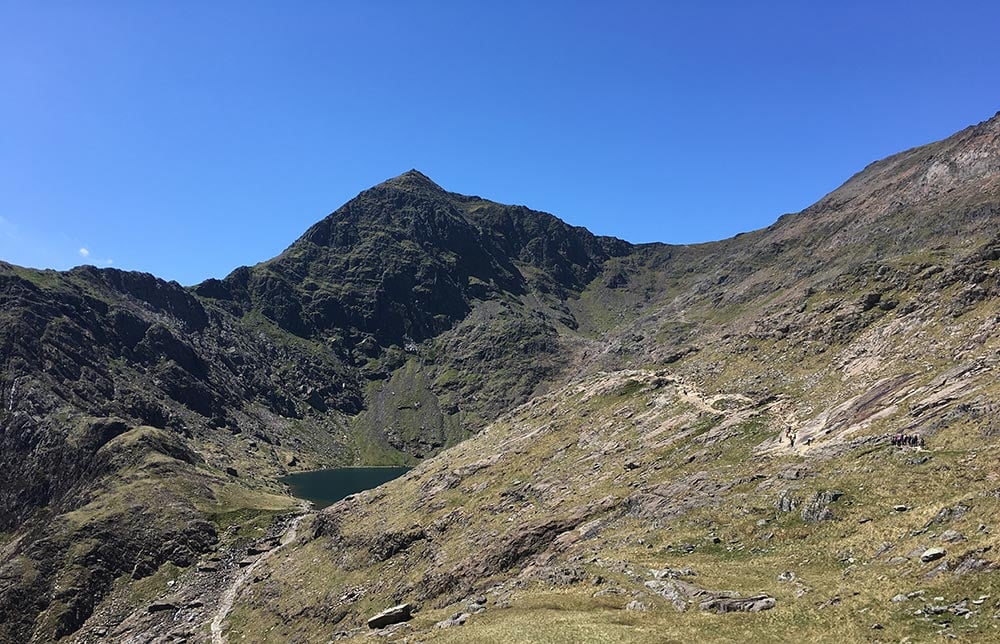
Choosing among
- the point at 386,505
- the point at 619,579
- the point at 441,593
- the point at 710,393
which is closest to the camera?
the point at 619,579

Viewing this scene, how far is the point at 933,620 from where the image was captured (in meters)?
26.2

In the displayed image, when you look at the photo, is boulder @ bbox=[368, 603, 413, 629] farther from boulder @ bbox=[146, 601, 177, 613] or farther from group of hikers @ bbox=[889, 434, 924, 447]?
boulder @ bbox=[146, 601, 177, 613]

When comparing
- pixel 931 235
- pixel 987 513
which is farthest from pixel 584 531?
pixel 931 235

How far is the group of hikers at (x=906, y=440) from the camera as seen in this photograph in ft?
170

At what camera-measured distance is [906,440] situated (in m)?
52.7

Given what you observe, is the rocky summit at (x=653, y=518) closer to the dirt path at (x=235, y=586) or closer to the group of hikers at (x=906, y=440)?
the group of hikers at (x=906, y=440)

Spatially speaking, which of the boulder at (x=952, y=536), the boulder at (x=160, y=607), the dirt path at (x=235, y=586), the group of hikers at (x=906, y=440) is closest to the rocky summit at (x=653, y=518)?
the boulder at (x=952, y=536)

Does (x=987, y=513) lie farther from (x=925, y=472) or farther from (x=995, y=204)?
(x=995, y=204)

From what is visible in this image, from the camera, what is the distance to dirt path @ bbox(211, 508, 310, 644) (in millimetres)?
90000

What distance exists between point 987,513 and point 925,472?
40.7 ft

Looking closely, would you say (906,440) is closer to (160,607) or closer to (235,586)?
(235,586)

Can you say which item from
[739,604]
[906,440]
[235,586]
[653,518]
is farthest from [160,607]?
[906,440]

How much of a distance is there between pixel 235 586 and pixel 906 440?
111m

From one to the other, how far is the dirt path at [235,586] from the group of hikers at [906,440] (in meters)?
91.4
